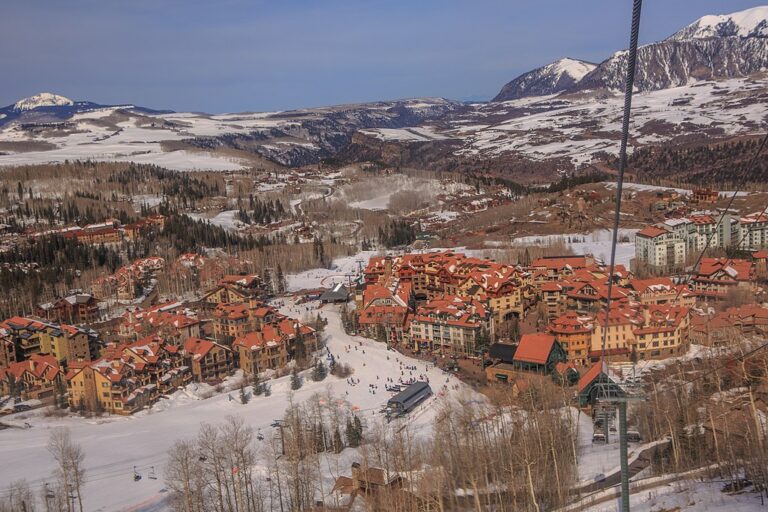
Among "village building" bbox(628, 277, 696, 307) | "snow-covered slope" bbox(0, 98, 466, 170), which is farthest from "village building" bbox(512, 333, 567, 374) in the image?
"snow-covered slope" bbox(0, 98, 466, 170)

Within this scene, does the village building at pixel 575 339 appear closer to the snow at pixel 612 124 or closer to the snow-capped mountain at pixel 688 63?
the snow at pixel 612 124

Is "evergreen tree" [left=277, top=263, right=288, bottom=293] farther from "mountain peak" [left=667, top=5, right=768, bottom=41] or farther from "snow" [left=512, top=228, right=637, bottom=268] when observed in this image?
"mountain peak" [left=667, top=5, right=768, bottom=41]

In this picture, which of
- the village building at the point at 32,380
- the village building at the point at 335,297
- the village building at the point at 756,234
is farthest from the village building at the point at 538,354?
the village building at the point at 756,234

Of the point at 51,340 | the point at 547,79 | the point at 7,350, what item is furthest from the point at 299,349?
the point at 547,79

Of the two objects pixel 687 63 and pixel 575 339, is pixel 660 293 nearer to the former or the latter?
pixel 575 339

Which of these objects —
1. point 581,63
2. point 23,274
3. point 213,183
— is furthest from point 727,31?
point 23,274

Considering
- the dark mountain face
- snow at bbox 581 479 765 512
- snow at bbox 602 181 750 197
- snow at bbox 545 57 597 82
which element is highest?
snow at bbox 545 57 597 82

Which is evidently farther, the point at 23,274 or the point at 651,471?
the point at 23,274

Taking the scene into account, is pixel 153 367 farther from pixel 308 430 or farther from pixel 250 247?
pixel 250 247
